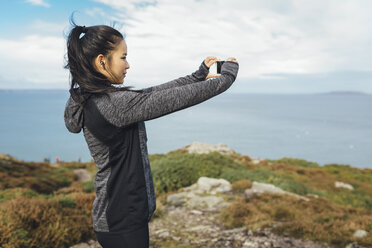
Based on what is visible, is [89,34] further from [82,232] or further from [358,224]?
[358,224]

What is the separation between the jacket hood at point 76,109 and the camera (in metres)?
1.71

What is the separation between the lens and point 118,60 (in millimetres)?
1824

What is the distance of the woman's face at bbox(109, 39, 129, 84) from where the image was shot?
181cm

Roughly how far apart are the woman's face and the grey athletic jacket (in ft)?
0.69

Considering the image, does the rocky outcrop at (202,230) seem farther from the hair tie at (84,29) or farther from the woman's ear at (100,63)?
the hair tie at (84,29)

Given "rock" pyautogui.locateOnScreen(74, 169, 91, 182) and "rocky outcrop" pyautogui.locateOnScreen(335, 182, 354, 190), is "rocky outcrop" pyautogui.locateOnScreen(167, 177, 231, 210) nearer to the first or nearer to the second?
"rock" pyautogui.locateOnScreen(74, 169, 91, 182)

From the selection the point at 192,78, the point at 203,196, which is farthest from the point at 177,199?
the point at 192,78

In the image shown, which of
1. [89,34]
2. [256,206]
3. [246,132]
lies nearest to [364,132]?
[246,132]

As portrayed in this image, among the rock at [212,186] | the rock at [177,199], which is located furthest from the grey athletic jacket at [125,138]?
the rock at [212,186]

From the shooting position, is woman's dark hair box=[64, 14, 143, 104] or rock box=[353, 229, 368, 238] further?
rock box=[353, 229, 368, 238]

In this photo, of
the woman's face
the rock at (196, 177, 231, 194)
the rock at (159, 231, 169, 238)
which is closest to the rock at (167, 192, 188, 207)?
the rock at (196, 177, 231, 194)

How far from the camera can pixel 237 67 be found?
1.95 m

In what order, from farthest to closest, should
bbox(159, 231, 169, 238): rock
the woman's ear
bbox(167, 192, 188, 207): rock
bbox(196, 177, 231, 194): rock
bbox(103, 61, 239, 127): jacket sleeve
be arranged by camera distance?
bbox(196, 177, 231, 194): rock → bbox(167, 192, 188, 207): rock → bbox(159, 231, 169, 238): rock → the woman's ear → bbox(103, 61, 239, 127): jacket sleeve

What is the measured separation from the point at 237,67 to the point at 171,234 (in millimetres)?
4595
